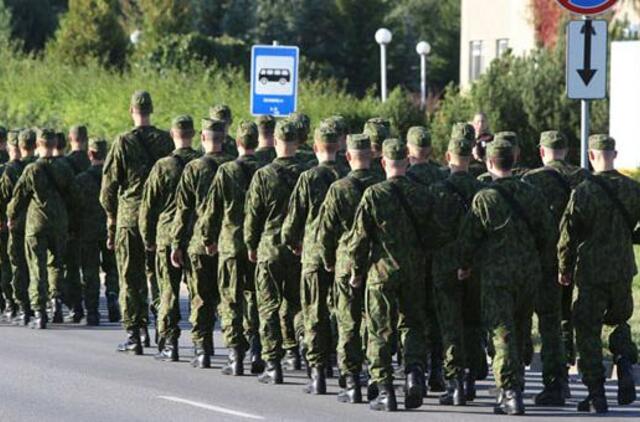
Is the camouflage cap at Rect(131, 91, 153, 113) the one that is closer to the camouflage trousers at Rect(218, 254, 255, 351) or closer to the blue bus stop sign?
the camouflage trousers at Rect(218, 254, 255, 351)

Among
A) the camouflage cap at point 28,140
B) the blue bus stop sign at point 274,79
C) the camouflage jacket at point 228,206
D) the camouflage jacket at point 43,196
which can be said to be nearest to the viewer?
the camouflage jacket at point 228,206

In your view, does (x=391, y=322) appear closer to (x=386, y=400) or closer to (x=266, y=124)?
(x=386, y=400)

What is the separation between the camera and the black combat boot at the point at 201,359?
658 inches

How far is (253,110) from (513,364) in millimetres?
11078

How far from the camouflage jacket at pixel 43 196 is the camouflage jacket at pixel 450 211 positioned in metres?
6.79

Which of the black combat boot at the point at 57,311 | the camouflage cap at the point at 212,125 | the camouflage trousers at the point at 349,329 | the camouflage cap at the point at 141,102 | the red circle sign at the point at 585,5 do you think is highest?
the red circle sign at the point at 585,5

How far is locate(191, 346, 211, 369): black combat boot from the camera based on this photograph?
1672 cm

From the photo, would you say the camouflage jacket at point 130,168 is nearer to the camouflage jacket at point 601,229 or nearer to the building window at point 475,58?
the camouflage jacket at point 601,229

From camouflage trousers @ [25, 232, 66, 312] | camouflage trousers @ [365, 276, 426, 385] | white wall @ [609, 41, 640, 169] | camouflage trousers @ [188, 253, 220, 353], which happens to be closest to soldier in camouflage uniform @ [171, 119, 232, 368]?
camouflage trousers @ [188, 253, 220, 353]

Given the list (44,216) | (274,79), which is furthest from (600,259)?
(274,79)

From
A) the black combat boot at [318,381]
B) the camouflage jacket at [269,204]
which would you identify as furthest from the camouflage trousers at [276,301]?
the black combat boot at [318,381]

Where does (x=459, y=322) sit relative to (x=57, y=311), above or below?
above

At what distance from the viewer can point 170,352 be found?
17141 millimetres

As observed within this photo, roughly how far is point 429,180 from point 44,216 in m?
6.53
